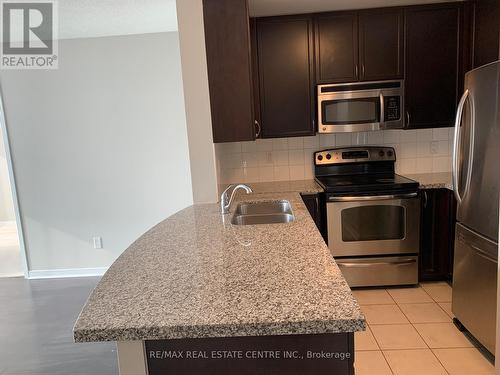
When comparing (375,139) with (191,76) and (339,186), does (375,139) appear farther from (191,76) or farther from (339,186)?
(191,76)

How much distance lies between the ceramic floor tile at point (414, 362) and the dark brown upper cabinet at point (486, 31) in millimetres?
2111

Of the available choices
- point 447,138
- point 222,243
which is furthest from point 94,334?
point 447,138

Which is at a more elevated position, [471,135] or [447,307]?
[471,135]

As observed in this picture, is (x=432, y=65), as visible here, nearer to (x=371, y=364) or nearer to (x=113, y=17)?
(x=371, y=364)

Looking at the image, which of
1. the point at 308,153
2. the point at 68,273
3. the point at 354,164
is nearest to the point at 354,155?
the point at 354,164

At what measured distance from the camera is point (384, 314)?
2576 millimetres

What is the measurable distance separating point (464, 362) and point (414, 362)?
0.28 metres

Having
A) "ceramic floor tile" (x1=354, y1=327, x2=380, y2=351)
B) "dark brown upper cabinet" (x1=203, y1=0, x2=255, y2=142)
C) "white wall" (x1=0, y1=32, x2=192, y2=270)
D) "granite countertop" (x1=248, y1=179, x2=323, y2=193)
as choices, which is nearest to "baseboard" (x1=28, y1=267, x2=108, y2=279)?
"white wall" (x1=0, y1=32, x2=192, y2=270)

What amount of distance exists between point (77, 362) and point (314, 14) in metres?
3.13

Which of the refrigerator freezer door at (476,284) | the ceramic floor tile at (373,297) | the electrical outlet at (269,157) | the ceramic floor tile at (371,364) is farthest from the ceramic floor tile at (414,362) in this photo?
the electrical outlet at (269,157)

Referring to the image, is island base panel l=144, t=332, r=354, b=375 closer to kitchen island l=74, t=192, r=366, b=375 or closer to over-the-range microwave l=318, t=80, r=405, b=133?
kitchen island l=74, t=192, r=366, b=375

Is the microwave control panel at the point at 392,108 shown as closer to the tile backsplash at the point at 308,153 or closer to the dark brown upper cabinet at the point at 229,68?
the tile backsplash at the point at 308,153

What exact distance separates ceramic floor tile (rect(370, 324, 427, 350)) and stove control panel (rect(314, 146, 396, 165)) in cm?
148

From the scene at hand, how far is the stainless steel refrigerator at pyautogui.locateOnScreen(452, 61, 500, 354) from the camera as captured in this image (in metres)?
1.87
